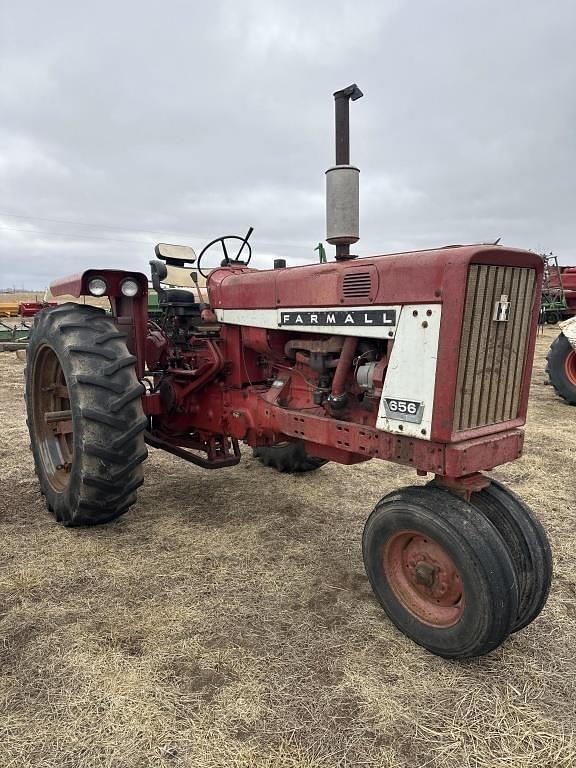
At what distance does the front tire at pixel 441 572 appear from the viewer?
2.20 meters

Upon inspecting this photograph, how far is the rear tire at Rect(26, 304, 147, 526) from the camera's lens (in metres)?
3.14

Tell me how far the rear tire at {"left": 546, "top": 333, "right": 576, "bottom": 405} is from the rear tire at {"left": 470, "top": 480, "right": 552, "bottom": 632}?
236 inches

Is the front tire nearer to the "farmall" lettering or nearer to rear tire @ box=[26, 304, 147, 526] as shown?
the "farmall" lettering

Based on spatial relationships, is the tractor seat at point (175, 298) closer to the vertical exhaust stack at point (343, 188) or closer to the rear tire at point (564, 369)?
the vertical exhaust stack at point (343, 188)

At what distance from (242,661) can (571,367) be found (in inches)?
279

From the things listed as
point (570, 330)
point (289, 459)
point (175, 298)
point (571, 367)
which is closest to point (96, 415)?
point (175, 298)

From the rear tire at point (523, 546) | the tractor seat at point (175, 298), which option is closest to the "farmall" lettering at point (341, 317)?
the rear tire at point (523, 546)

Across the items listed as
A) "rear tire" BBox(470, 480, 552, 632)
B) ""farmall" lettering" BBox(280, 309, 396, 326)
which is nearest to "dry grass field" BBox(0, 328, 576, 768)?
"rear tire" BBox(470, 480, 552, 632)

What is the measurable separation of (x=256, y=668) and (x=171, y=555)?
3.67ft

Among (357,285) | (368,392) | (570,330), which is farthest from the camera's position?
(570,330)

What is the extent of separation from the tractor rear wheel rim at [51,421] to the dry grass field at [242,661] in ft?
1.07

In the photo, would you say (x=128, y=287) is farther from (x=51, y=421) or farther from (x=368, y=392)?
(x=368, y=392)

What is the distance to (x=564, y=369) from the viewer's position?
7.87m

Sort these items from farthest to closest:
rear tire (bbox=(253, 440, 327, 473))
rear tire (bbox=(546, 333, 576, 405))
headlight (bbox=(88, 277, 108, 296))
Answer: rear tire (bbox=(546, 333, 576, 405))
rear tire (bbox=(253, 440, 327, 473))
headlight (bbox=(88, 277, 108, 296))
